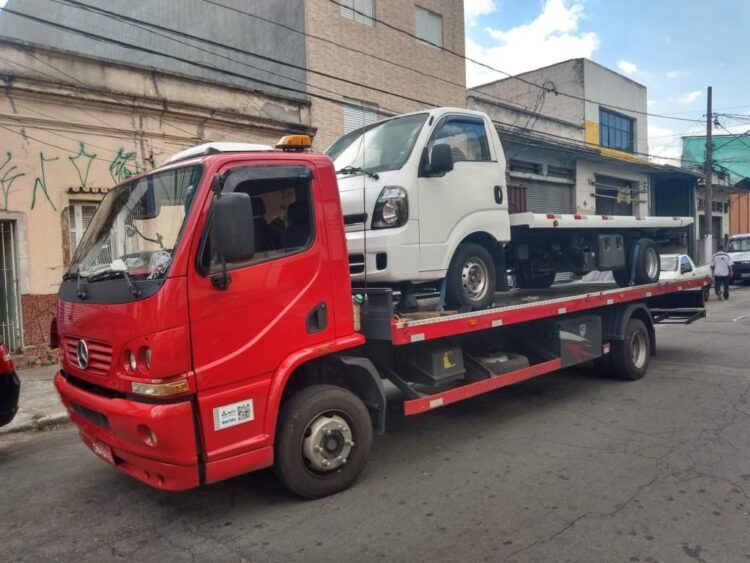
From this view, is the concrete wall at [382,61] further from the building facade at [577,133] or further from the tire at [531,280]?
the tire at [531,280]

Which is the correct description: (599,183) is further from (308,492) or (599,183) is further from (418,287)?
(308,492)

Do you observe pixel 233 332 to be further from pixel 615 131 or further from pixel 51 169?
pixel 615 131

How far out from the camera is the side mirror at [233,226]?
140 inches

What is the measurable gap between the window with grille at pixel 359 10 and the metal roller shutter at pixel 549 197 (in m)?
8.09

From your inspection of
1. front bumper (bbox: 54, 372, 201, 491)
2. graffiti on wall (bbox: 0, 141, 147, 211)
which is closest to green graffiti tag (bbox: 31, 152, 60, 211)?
graffiti on wall (bbox: 0, 141, 147, 211)

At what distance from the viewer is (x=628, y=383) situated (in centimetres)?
787

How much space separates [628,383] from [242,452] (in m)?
5.84

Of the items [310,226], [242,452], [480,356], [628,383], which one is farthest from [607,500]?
[628,383]

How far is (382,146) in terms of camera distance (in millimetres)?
5656

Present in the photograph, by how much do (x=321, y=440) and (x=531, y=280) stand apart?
4538mm

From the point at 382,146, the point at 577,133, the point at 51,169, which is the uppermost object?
the point at 577,133

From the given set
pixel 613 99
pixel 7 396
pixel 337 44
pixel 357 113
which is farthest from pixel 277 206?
pixel 613 99

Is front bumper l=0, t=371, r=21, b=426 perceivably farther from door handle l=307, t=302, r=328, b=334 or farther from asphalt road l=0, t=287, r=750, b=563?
door handle l=307, t=302, r=328, b=334

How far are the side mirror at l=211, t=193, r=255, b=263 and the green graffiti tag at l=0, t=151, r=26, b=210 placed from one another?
7.93m
